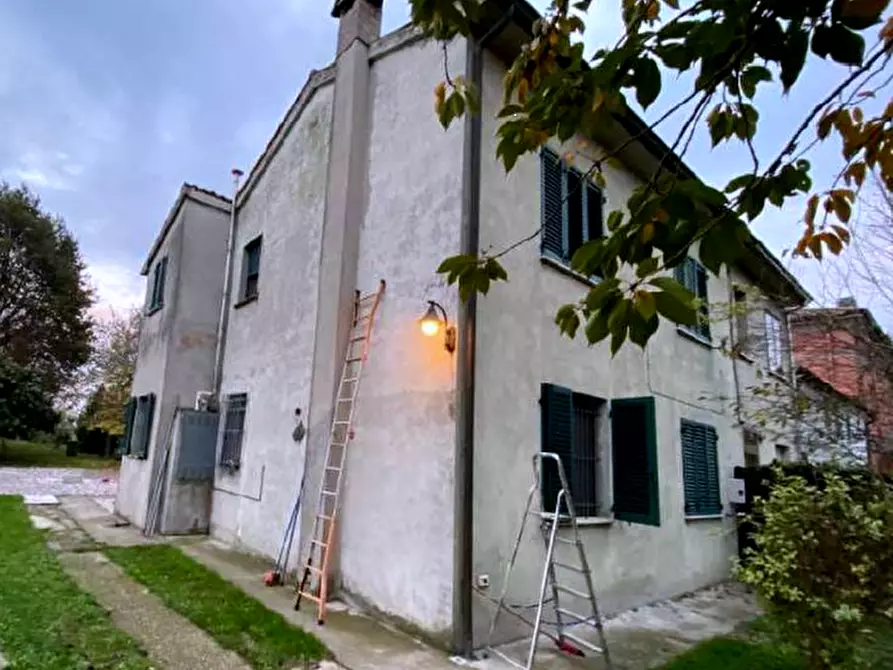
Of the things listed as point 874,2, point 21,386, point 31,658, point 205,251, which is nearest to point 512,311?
point 874,2

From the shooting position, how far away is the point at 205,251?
38.8ft

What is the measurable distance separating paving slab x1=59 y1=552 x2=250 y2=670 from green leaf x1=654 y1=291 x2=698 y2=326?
4671mm

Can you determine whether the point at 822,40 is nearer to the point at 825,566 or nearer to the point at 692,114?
the point at 692,114

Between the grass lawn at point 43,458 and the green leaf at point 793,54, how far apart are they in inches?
1112

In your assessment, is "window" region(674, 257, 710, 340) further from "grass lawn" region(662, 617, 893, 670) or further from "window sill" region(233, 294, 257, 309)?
"window sill" region(233, 294, 257, 309)

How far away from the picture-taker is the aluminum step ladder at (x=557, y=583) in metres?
4.83

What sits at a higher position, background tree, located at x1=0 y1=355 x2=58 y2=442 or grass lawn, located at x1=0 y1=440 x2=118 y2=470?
background tree, located at x1=0 y1=355 x2=58 y2=442

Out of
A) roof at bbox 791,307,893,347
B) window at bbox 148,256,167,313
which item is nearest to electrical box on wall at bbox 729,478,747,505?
roof at bbox 791,307,893,347

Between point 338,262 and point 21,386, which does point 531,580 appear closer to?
point 338,262

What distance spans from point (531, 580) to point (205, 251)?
30.7ft

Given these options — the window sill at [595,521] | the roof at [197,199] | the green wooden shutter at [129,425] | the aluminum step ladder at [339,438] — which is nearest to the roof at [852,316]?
the window sill at [595,521]

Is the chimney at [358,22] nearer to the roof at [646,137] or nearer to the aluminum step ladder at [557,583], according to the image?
the roof at [646,137]

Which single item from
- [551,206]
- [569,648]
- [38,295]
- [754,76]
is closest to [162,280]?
[551,206]

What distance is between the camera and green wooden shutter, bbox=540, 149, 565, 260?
278 inches
